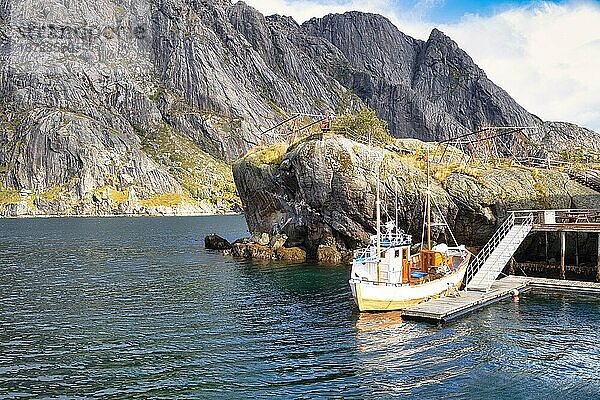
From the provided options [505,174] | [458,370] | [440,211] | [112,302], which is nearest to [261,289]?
[112,302]

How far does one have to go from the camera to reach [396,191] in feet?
229

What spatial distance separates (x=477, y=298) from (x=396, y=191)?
25.5 meters

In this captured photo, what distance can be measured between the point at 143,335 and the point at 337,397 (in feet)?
55.2

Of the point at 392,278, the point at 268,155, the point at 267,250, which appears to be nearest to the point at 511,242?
the point at 392,278

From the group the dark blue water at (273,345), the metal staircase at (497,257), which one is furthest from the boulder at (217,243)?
the metal staircase at (497,257)

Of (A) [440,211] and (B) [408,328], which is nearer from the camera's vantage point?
(B) [408,328]

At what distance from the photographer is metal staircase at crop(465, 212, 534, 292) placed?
5066 centimetres

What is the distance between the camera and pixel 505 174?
227 ft

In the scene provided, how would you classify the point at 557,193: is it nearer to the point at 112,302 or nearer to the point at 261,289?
the point at 261,289

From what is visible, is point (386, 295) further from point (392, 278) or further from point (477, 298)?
point (477, 298)

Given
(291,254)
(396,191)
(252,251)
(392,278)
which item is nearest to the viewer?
(392,278)

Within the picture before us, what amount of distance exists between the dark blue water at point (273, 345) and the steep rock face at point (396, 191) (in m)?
13.4

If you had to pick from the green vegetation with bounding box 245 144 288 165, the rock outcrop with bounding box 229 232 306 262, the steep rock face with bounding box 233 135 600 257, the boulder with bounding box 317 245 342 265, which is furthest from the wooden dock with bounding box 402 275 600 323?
the green vegetation with bounding box 245 144 288 165

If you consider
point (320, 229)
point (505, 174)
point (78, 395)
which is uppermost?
point (505, 174)
